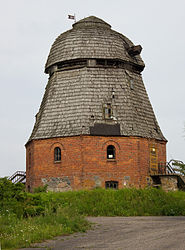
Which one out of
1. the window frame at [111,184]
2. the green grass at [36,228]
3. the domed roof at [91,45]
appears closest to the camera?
the green grass at [36,228]

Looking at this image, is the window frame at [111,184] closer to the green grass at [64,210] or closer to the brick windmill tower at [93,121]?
the brick windmill tower at [93,121]

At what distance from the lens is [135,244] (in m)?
11.2

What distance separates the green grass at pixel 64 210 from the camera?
12.8 meters

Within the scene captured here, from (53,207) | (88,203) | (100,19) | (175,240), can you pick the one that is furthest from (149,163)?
(175,240)

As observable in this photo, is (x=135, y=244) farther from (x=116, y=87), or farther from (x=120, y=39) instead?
(x=120, y=39)

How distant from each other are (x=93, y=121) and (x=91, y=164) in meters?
2.82

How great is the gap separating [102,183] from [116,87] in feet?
21.9

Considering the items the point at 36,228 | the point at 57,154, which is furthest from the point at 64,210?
the point at 57,154

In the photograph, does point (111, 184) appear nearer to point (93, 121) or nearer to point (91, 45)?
point (93, 121)

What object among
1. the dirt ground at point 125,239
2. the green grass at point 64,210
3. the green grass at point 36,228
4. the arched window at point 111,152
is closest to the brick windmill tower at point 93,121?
the arched window at point 111,152

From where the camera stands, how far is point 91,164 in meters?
28.8

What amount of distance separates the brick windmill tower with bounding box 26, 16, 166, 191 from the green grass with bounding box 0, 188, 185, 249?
3873 millimetres

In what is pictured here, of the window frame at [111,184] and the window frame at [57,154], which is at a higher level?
the window frame at [57,154]

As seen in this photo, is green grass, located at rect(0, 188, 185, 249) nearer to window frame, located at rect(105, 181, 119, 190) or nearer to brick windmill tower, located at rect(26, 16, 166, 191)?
brick windmill tower, located at rect(26, 16, 166, 191)
